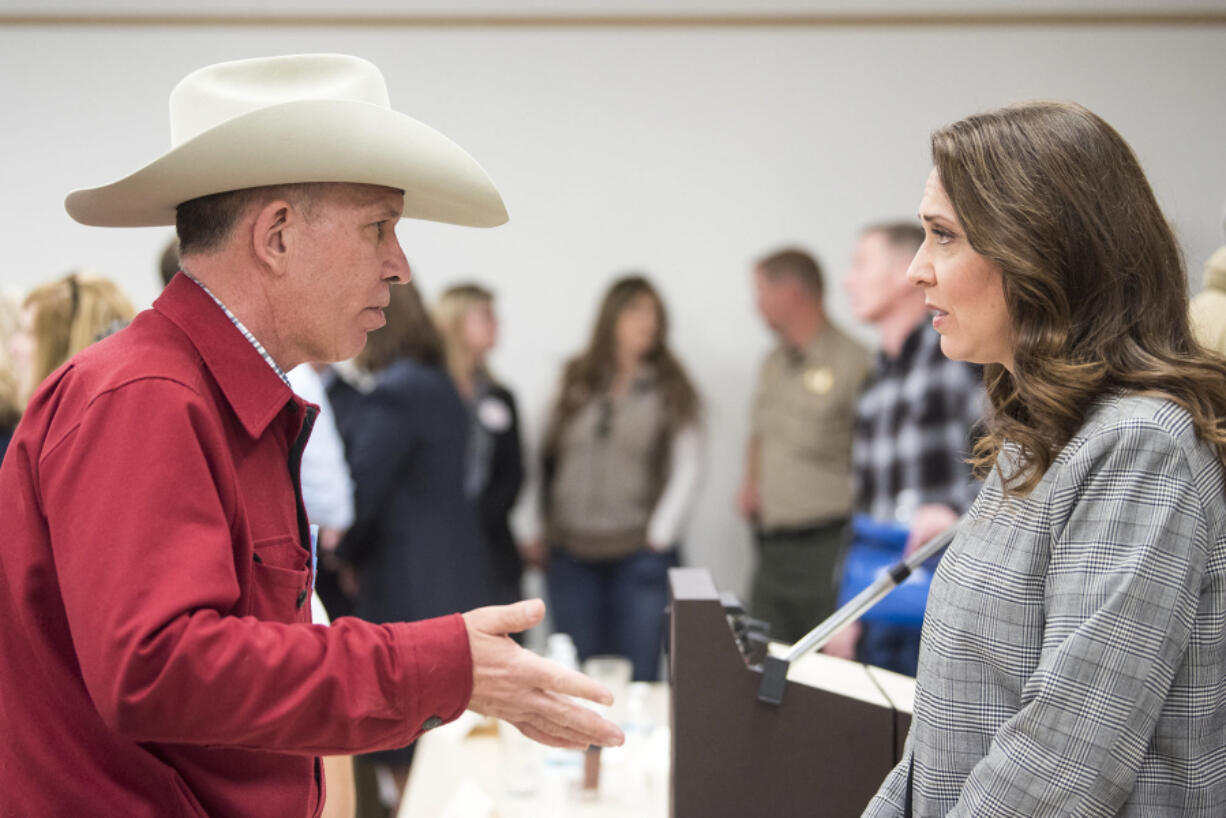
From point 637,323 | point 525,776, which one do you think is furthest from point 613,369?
point 525,776

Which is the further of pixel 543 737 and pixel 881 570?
pixel 881 570

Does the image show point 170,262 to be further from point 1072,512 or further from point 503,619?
point 1072,512

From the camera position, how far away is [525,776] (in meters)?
2.11

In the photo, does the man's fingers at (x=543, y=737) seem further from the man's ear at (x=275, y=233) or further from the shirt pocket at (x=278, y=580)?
the man's ear at (x=275, y=233)

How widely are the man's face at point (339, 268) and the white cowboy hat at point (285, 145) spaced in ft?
0.11

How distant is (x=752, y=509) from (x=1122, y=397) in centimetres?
364

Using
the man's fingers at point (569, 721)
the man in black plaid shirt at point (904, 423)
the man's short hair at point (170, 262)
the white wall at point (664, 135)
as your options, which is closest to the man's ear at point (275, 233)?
the man's fingers at point (569, 721)

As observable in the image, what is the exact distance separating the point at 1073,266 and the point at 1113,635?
1.28 feet

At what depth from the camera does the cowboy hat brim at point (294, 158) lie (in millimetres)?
Result: 1193

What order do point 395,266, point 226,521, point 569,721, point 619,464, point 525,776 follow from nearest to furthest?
1. point 226,521
2. point 569,721
3. point 395,266
4. point 525,776
5. point 619,464

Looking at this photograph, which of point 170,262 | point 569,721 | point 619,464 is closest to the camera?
point 569,721

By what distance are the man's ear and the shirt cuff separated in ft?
1.42

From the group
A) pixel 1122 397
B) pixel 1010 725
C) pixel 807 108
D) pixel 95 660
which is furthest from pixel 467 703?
pixel 807 108

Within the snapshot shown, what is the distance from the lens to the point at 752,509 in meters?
4.77
